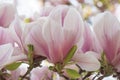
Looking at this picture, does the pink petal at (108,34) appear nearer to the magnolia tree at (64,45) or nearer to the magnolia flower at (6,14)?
the magnolia tree at (64,45)

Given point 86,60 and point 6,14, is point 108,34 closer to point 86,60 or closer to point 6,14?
point 86,60

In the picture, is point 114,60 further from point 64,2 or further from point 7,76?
point 64,2

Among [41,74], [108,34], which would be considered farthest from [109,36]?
[41,74]

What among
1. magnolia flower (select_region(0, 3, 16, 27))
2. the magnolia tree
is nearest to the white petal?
the magnolia tree

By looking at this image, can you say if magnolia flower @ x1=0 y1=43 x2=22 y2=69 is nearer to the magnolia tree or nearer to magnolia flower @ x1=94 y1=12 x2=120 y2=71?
the magnolia tree

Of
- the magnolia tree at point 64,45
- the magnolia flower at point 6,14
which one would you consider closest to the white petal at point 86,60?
the magnolia tree at point 64,45

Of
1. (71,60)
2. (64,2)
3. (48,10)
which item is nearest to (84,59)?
(71,60)

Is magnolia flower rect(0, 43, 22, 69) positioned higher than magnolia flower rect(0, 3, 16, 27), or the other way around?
magnolia flower rect(0, 3, 16, 27)
